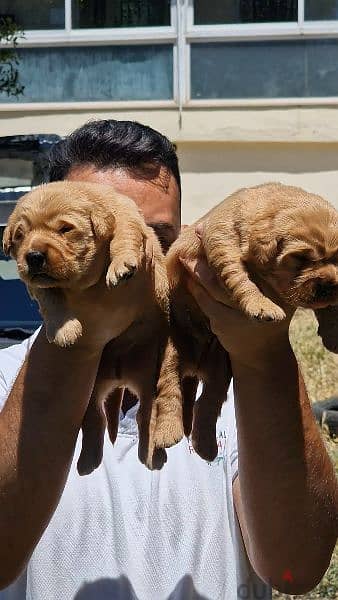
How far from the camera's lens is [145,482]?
2.95 m

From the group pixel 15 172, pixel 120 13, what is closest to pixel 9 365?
pixel 15 172

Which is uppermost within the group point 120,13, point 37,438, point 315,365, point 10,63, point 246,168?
point 37,438

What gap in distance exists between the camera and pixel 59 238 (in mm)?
2213

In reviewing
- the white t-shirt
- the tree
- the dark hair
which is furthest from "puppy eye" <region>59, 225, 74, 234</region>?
the tree

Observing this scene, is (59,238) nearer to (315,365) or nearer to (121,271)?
(121,271)

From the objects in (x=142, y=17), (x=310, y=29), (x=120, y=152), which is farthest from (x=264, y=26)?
(x=120, y=152)

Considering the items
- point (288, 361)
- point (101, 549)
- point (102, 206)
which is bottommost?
point (101, 549)

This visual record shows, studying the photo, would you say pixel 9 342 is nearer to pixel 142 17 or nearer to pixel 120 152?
pixel 120 152

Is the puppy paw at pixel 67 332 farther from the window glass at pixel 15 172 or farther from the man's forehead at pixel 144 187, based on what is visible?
the window glass at pixel 15 172

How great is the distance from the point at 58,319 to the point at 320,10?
12943mm

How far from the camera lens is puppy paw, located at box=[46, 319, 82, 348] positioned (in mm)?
2217

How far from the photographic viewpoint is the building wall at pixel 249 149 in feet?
45.4

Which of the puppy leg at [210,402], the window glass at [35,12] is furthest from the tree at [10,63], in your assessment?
the puppy leg at [210,402]

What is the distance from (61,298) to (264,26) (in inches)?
497
